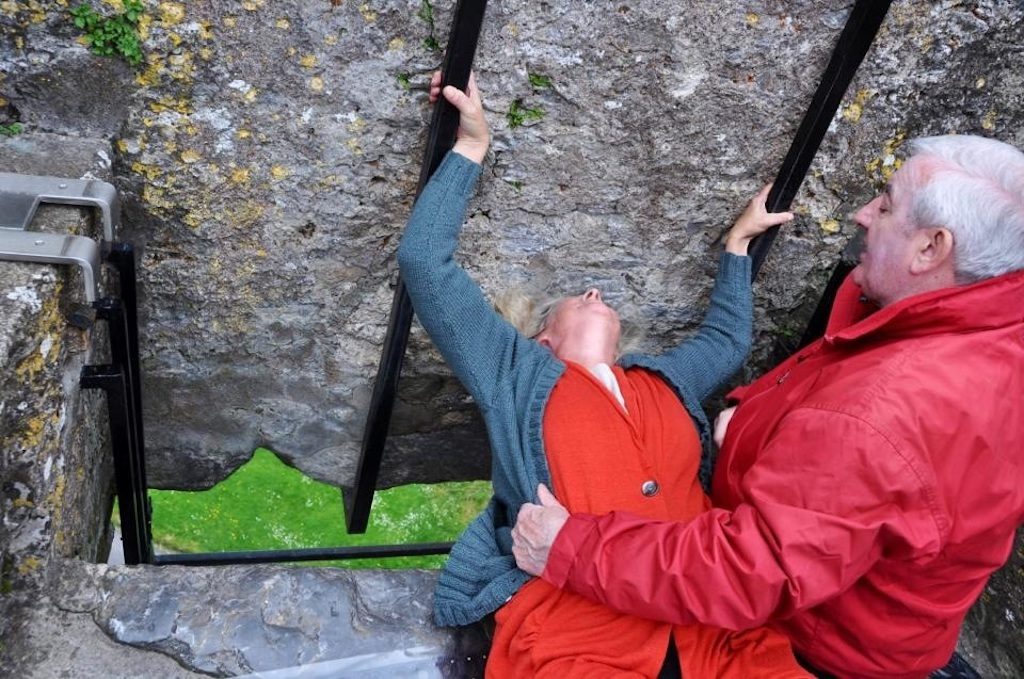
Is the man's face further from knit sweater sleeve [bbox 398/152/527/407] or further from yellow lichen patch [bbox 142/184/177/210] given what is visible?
yellow lichen patch [bbox 142/184/177/210]

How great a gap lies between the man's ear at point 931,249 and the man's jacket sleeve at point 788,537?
445 mm

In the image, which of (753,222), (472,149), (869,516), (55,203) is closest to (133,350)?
(55,203)

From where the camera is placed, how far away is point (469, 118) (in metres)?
2.31

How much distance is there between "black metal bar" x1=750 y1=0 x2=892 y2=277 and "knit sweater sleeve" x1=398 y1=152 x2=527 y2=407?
0.88 meters

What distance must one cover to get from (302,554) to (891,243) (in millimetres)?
2294

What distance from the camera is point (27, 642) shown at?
6.26 feet

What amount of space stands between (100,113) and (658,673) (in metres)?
1.78

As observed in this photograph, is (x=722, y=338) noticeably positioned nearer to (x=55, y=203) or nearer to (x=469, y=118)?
(x=469, y=118)

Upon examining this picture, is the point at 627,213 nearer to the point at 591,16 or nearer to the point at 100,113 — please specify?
the point at 591,16

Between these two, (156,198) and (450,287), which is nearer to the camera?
(450,287)

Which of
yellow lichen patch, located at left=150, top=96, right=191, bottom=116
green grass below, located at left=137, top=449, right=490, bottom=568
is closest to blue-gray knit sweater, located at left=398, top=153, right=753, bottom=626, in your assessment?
yellow lichen patch, located at left=150, top=96, right=191, bottom=116

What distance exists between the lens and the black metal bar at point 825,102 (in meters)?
2.37

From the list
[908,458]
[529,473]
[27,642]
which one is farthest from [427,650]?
[908,458]

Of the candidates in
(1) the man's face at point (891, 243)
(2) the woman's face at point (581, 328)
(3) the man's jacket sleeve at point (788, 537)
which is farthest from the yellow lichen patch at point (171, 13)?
(1) the man's face at point (891, 243)
